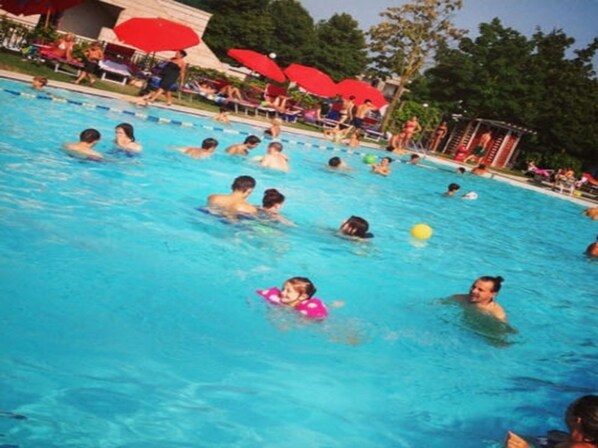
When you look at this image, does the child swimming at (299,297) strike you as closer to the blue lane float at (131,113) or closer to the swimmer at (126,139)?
the swimmer at (126,139)

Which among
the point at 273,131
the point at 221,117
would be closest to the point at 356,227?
the point at 273,131

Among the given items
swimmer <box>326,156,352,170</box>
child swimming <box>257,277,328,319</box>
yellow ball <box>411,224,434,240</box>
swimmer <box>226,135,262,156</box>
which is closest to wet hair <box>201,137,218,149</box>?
swimmer <box>226,135,262,156</box>

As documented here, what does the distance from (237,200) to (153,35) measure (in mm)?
12187

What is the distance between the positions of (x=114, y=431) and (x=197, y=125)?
13.7m

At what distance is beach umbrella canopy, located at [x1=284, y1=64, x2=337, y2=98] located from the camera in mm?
24281

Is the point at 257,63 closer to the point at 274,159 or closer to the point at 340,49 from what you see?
the point at 274,159

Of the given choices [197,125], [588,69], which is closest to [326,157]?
[197,125]

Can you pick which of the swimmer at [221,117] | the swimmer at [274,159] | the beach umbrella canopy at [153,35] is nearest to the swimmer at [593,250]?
the swimmer at [274,159]

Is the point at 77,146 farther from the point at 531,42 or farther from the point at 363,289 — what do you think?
the point at 531,42

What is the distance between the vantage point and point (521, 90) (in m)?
40.2

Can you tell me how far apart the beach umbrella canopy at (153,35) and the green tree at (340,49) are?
128ft

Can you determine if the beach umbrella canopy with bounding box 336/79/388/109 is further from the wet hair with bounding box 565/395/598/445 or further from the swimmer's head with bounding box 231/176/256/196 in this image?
the wet hair with bounding box 565/395/598/445

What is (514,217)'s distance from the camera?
1803 centimetres

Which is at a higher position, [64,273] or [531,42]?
[531,42]
